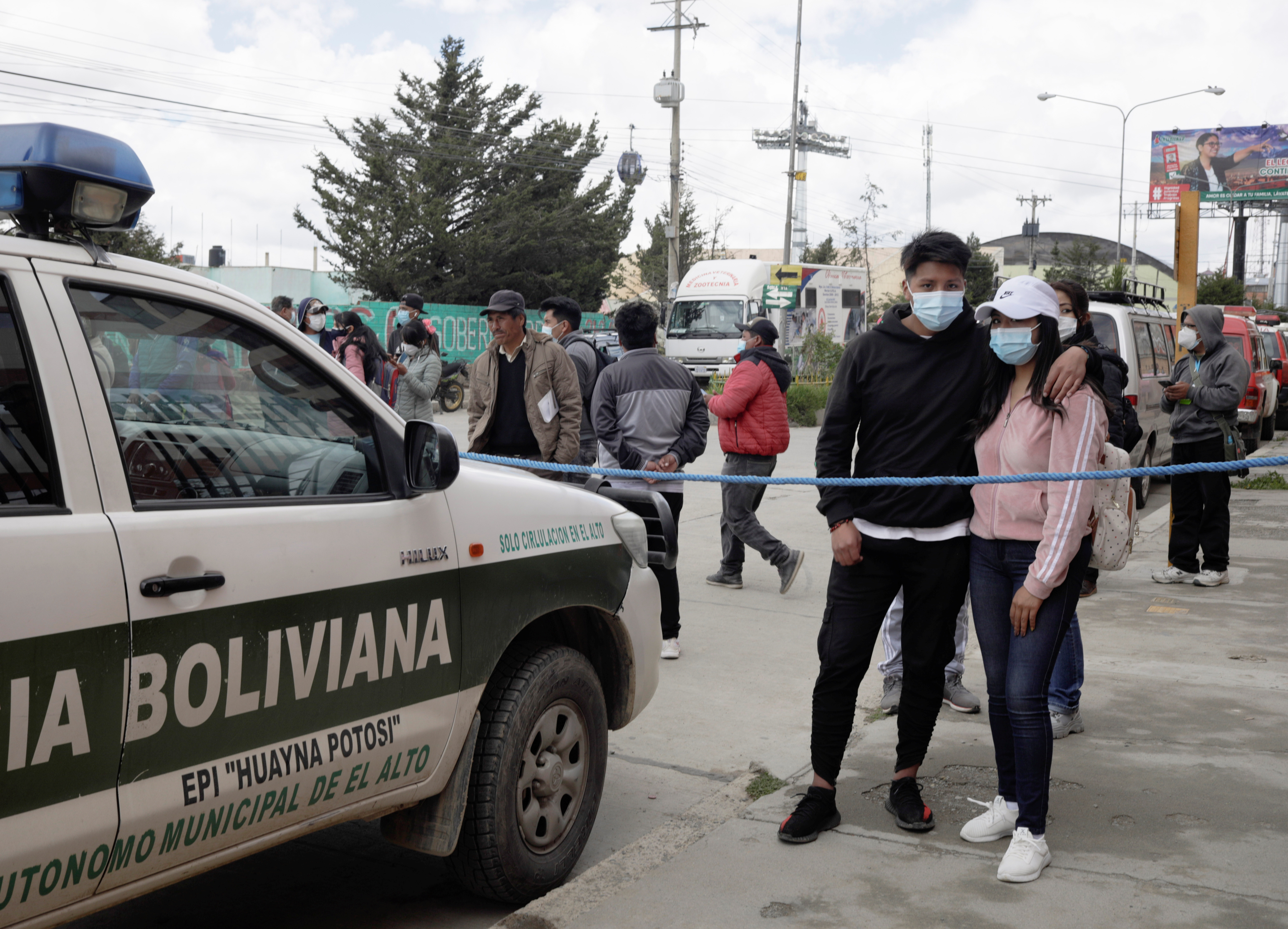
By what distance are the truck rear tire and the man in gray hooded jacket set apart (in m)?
5.96

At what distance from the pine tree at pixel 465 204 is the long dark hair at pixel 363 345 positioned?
25838 millimetres

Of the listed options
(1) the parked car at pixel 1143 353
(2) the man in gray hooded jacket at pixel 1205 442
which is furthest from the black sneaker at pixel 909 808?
(1) the parked car at pixel 1143 353

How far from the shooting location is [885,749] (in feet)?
15.7

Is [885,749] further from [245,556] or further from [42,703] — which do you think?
[42,703]

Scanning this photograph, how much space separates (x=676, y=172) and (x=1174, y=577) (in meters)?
27.1

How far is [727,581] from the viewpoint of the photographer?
832cm

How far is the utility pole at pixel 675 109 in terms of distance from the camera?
33.6 meters

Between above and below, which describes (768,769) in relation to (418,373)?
below

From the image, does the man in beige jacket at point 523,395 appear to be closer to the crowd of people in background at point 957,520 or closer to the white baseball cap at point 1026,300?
the crowd of people in background at point 957,520

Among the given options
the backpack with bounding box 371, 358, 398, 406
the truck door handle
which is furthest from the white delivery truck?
the truck door handle

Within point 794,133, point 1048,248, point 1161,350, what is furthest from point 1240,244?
point 1161,350

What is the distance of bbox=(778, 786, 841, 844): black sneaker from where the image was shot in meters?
3.79

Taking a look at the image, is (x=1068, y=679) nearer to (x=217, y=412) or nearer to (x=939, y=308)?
(x=939, y=308)

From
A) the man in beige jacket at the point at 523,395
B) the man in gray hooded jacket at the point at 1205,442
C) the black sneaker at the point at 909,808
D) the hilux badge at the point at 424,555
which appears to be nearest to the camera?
the hilux badge at the point at 424,555
